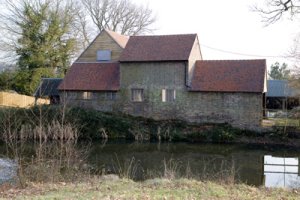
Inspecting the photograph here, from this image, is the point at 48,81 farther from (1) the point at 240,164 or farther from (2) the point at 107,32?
(1) the point at 240,164

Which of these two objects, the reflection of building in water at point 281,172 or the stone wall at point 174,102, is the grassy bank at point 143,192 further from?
the stone wall at point 174,102

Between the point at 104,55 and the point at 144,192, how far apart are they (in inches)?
1123

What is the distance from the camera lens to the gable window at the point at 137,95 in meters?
29.6

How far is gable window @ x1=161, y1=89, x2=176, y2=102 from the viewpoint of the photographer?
28.7 metres

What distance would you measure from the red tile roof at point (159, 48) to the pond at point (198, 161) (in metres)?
7.42

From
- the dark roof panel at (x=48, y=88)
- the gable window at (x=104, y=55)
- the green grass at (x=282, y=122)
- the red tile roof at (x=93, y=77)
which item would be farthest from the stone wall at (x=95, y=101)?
the green grass at (x=282, y=122)

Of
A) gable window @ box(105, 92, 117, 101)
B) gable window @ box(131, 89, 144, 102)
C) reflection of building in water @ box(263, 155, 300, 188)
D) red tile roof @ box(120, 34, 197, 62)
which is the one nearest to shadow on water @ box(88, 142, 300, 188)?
reflection of building in water @ box(263, 155, 300, 188)

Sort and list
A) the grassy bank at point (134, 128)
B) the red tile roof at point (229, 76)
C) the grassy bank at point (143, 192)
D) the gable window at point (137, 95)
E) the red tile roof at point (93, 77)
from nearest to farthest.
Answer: the grassy bank at point (143, 192) → the grassy bank at point (134, 128) → the red tile roof at point (229, 76) → the gable window at point (137, 95) → the red tile roof at point (93, 77)

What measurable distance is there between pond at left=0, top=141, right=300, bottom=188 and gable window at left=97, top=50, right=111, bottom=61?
12801 mm

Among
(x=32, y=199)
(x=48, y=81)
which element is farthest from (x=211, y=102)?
(x=32, y=199)

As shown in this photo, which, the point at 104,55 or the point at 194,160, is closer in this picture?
the point at 194,160

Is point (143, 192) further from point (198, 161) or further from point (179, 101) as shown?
point (179, 101)

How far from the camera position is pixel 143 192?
848 cm

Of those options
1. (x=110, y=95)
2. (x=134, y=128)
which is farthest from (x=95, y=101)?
(x=134, y=128)
